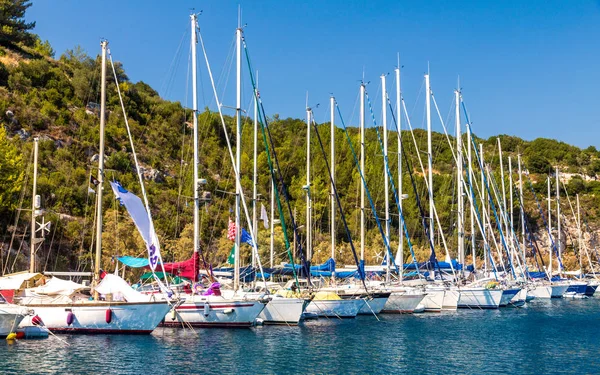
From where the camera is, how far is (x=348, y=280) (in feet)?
142

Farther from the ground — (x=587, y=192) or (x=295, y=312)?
(x=587, y=192)

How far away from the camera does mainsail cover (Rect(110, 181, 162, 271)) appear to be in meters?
28.3

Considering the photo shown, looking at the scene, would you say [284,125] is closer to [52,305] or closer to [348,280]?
[348,280]

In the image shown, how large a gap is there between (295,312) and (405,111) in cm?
2136

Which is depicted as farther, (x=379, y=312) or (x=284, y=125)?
(x=284, y=125)

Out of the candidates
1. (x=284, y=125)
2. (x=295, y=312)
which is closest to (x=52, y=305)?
(x=295, y=312)

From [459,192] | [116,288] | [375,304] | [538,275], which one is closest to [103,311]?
[116,288]

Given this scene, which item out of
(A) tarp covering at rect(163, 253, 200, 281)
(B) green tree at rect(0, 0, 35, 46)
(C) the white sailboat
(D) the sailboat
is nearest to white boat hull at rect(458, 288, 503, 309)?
(C) the white sailboat

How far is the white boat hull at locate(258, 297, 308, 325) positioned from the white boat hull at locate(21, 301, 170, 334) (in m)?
6.28

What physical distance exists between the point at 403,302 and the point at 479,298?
7564 mm

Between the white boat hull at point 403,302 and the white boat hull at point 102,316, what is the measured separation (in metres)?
16.9

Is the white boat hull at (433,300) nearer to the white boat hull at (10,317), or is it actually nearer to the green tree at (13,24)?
the white boat hull at (10,317)

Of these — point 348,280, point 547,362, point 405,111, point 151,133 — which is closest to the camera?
point 547,362

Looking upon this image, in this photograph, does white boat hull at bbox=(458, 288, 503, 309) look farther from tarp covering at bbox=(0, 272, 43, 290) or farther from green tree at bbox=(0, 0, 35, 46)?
green tree at bbox=(0, 0, 35, 46)
